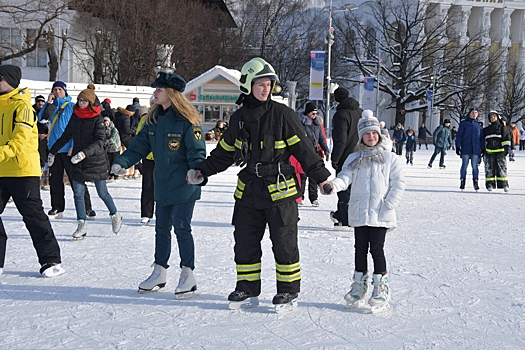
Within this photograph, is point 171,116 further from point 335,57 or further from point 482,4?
point 482,4

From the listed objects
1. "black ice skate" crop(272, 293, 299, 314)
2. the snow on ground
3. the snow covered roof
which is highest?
the snow covered roof

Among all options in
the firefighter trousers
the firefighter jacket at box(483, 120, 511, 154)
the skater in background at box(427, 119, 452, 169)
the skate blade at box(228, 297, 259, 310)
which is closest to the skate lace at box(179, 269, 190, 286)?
the skate blade at box(228, 297, 259, 310)

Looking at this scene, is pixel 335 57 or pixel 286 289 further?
pixel 335 57

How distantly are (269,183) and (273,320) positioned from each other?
34.4 inches

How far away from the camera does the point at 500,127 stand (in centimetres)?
1249

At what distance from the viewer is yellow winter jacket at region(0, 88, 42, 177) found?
15.9 feet

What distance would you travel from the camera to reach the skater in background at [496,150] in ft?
41.1

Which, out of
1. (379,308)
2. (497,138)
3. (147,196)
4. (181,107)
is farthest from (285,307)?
(497,138)

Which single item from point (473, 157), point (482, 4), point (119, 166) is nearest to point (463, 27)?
point (482, 4)

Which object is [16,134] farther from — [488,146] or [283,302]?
[488,146]

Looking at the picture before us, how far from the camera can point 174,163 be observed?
465 cm

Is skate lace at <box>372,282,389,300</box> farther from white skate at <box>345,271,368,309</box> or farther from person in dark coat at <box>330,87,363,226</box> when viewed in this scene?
person in dark coat at <box>330,87,363,226</box>

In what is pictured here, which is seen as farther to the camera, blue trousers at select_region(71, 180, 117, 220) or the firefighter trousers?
the firefighter trousers

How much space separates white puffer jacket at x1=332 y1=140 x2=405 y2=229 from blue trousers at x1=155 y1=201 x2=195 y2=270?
1.10 m
